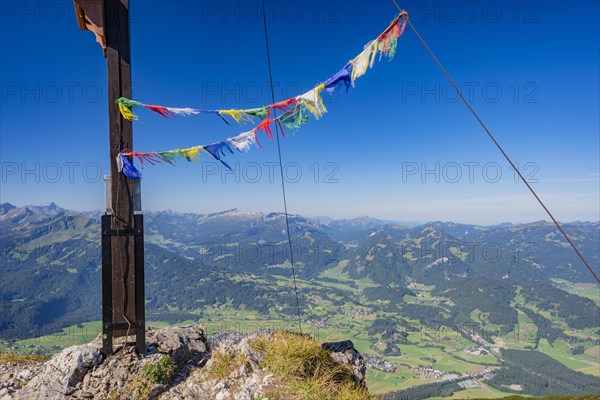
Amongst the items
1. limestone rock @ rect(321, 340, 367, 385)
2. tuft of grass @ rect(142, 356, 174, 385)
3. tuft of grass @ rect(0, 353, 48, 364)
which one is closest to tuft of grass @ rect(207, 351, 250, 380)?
tuft of grass @ rect(142, 356, 174, 385)

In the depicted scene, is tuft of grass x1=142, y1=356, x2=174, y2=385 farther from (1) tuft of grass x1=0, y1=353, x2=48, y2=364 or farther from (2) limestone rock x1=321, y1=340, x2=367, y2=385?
(1) tuft of grass x1=0, y1=353, x2=48, y2=364

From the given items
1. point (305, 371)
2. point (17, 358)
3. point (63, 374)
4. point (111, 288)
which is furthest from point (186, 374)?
point (17, 358)

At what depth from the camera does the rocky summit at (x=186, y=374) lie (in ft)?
15.6

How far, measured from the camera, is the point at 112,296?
18.0ft

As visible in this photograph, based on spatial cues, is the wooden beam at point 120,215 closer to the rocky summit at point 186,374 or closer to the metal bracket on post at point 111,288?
the metal bracket on post at point 111,288

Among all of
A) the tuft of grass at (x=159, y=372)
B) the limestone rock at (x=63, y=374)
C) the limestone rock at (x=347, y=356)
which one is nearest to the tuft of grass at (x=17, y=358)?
the limestone rock at (x=63, y=374)

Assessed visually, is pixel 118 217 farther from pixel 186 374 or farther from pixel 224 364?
pixel 224 364

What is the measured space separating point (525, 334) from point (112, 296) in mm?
219507

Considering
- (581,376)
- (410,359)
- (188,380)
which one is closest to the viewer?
(188,380)

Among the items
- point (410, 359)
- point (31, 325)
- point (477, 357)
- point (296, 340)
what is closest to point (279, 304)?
point (410, 359)

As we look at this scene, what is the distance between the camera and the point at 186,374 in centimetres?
557

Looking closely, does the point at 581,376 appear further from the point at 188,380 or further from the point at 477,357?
the point at 188,380

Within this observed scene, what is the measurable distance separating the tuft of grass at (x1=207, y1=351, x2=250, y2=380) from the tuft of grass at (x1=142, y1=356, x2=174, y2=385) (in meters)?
0.64

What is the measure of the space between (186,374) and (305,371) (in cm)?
207
